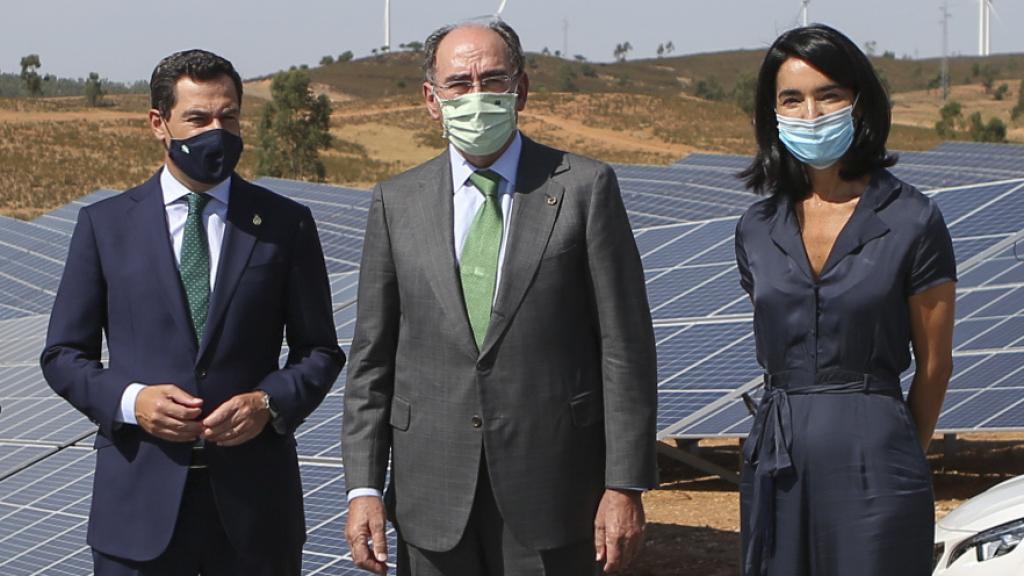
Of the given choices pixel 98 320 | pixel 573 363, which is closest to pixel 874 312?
pixel 573 363

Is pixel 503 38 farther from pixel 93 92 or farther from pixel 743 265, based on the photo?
pixel 93 92

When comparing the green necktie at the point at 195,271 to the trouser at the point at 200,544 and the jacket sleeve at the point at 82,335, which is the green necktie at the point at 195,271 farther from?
the trouser at the point at 200,544

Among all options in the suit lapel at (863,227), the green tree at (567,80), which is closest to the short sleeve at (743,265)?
the suit lapel at (863,227)

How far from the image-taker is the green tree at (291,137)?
52094mm

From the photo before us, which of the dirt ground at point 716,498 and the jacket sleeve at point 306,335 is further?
the dirt ground at point 716,498

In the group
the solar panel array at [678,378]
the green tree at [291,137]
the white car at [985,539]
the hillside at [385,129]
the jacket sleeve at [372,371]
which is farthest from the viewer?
the hillside at [385,129]

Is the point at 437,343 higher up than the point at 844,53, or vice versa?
the point at 844,53

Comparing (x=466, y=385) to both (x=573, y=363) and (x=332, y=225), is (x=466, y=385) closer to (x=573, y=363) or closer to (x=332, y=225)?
(x=573, y=363)

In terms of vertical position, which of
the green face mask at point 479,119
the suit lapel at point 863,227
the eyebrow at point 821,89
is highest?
the eyebrow at point 821,89

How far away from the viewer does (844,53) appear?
430 centimetres

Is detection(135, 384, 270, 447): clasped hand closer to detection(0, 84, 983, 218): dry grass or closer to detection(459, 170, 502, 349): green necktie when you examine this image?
detection(459, 170, 502, 349): green necktie

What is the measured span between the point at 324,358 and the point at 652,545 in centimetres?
656

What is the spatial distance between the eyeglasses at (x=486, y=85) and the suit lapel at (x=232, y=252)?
0.85 meters

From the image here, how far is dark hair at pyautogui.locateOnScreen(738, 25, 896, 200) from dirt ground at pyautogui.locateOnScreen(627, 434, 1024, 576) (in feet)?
19.9
